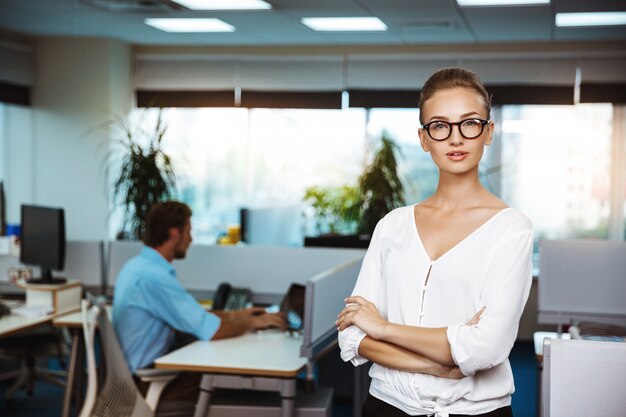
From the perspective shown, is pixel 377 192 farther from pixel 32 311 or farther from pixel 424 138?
pixel 424 138

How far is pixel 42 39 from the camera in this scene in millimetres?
8328

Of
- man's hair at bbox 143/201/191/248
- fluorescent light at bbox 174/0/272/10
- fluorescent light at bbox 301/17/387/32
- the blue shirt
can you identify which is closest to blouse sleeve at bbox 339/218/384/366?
the blue shirt

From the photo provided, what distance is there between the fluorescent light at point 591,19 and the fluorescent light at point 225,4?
7.35ft

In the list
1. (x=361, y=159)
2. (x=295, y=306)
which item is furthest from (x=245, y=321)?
(x=361, y=159)

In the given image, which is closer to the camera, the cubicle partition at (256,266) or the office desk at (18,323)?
the office desk at (18,323)

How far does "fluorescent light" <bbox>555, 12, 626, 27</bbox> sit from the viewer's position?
20.7ft

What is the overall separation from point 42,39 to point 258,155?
2.44m

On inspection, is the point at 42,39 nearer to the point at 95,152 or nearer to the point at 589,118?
the point at 95,152

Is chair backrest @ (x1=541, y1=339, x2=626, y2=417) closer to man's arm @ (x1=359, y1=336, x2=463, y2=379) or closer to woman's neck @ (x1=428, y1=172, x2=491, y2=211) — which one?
man's arm @ (x1=359, y1=336, x2=463, y2=379)

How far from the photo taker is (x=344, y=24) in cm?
711

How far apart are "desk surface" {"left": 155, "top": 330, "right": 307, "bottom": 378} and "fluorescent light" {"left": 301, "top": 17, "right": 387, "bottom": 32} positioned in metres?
3.55

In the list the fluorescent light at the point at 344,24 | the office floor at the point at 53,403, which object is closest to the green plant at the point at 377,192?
the fluorescent light at the point at 344,24

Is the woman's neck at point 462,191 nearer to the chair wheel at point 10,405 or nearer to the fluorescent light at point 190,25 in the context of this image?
the chair wheel at point 10,405

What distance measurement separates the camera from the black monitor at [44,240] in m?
4.85
